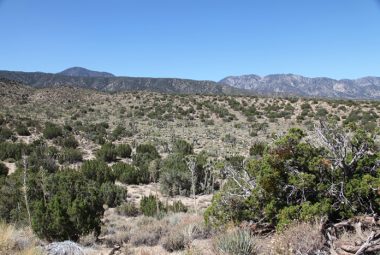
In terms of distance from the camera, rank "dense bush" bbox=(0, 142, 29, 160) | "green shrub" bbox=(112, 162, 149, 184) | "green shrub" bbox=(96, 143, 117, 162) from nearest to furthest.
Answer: "green shrub" bbox=(112, 162, 149, 184) → "dense bush" bbox=(0, 142, 29, 160) → "green shrub" bbox=(96, 143, 117, 162)

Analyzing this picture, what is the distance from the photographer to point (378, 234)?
5500mm

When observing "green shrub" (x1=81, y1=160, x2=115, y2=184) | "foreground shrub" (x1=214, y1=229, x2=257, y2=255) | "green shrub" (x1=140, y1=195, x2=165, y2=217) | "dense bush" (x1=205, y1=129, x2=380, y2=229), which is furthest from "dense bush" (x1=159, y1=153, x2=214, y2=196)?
"foreground shrub" (x1=214, y1=229, x2=257, y2=255)

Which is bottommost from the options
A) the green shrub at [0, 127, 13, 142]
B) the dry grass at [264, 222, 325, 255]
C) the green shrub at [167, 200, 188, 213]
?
the green shrub at [167, 200, 188, 213]

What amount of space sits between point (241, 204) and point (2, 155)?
52.9ft

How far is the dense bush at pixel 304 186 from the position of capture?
651 centimetres

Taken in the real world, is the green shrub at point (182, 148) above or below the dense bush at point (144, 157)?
above

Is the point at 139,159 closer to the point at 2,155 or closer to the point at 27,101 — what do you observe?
the point at 2,155

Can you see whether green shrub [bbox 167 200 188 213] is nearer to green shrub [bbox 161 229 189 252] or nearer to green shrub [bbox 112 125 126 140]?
green shrub [bbox 161 229 189 252]

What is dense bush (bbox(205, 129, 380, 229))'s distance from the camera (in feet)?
21.4

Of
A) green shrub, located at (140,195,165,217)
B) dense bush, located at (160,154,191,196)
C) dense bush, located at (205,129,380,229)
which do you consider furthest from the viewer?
dense bush, located at (160,154,191,196)

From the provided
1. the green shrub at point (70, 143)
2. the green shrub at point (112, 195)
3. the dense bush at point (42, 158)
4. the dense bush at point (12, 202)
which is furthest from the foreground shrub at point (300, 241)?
the green shrub at point (70, 143)

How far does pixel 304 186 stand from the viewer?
21.9 feet

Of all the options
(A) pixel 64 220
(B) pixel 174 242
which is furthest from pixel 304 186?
(A) pixel 64 220

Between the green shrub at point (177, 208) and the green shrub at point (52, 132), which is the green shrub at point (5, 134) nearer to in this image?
the green shrub at point (52, 132)
